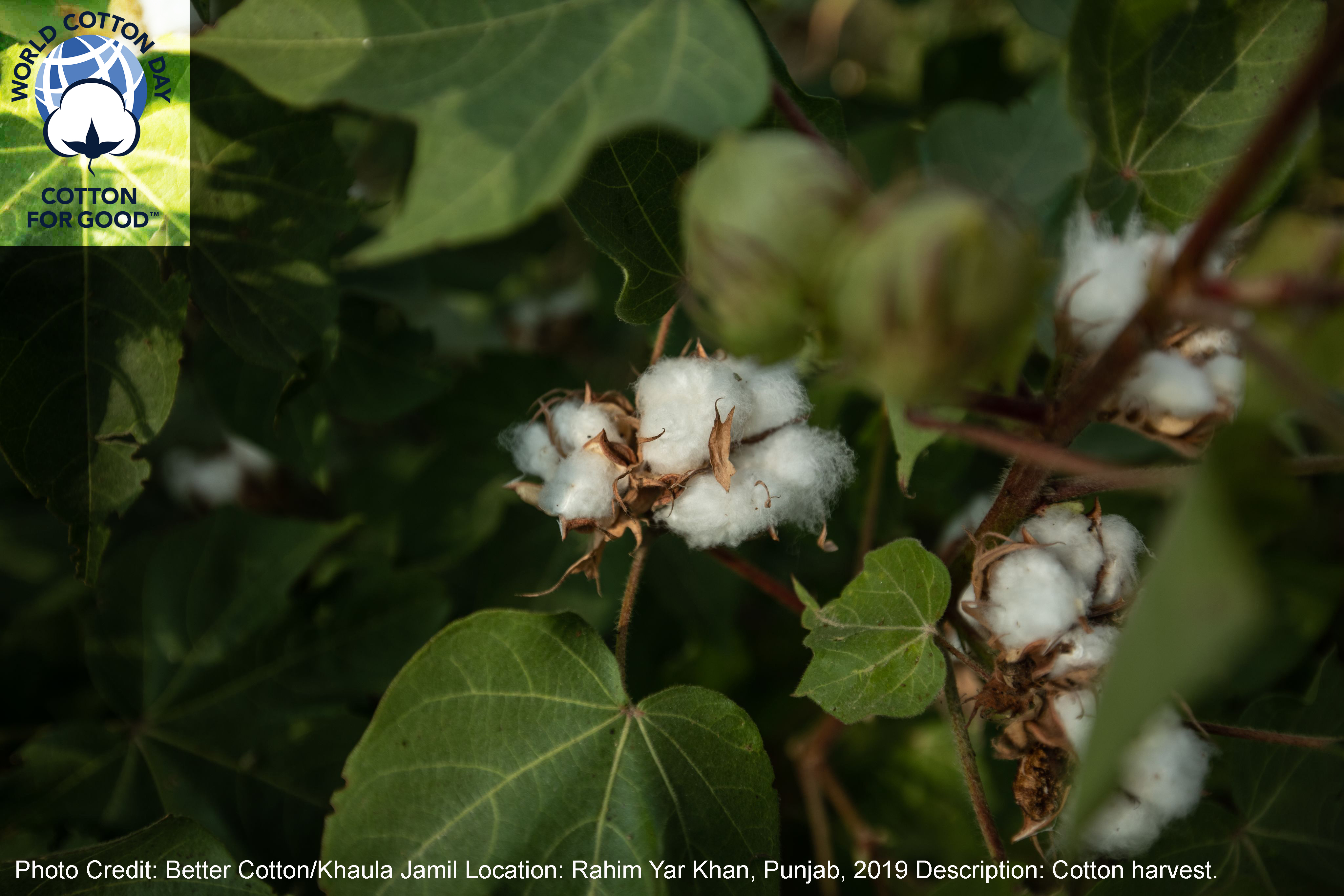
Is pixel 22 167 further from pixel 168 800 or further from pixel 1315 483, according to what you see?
pixel 1315 483

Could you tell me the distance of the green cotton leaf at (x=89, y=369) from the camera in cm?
137

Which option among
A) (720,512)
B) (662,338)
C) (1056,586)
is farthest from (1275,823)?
(662,338)

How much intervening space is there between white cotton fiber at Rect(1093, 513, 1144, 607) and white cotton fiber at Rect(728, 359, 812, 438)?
52cm

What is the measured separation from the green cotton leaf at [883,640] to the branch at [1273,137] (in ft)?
1.90

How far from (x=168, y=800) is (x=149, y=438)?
87 centimetres

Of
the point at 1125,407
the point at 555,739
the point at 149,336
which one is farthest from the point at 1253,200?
the point at 149,336

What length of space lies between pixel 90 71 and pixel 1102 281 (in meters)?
1.64

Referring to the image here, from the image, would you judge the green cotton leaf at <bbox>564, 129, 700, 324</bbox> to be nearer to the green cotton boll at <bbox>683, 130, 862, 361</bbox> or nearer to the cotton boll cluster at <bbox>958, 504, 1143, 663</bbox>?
the green cotton boll at <bbox>683, 130, 862, 361</bbox>

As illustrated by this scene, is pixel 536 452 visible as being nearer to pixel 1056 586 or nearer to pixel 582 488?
pixel 582 488

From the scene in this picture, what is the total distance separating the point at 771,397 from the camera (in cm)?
143

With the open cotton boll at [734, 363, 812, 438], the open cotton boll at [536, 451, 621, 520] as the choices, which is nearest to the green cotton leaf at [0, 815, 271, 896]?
the open cotton boll at [536, 451, 621, 520]

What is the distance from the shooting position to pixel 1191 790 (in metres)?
1.29

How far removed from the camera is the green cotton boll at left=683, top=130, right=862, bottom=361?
0.84m

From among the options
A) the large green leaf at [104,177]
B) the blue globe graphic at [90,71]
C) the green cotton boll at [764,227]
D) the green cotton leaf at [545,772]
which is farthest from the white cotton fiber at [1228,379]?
the blue globe graphic at [90,71]
